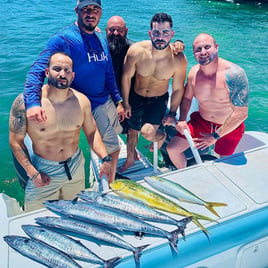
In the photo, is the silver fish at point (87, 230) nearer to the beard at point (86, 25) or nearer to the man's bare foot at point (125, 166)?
the beard at point (86, 25)

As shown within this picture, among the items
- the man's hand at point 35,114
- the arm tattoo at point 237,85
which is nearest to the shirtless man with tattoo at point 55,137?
the man's hand at point 35,114

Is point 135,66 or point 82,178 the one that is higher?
point 135,66

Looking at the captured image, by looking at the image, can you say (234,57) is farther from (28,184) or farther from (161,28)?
(28,184)

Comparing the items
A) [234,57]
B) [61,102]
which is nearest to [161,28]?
[61,102]

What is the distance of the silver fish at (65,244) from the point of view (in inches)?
66.7

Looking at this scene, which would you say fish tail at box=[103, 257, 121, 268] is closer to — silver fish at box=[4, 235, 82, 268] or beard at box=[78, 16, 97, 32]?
silver fish at box=[4, 235, 82, 268]

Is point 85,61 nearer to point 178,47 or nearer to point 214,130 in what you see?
point 178,47

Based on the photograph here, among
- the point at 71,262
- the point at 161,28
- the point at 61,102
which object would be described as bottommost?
the point at 71,262

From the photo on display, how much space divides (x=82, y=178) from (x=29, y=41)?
35.3 ft

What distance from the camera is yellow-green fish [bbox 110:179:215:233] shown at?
202cm

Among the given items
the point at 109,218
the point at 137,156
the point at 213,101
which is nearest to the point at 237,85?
the point at 213,101

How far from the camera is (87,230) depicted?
73.6 inches

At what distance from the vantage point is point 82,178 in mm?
3227

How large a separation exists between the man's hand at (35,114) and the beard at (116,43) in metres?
1.48
